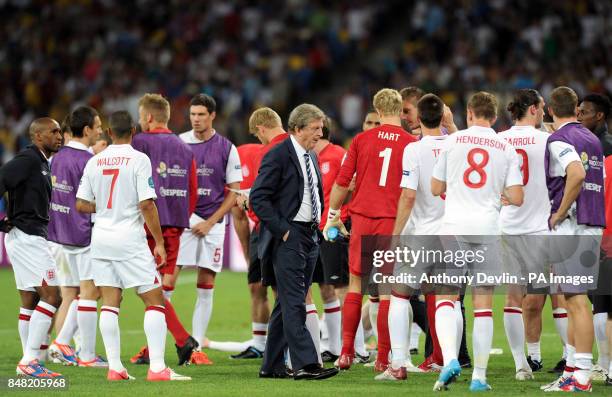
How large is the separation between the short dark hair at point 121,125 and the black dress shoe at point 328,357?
3.47 meters

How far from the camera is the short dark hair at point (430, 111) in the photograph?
32.6 feet

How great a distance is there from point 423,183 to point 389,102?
3.18ft

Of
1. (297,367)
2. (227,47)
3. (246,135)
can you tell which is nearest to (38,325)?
(297,367)

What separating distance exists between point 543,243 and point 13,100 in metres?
22.0

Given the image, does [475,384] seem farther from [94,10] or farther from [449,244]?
[94,10]

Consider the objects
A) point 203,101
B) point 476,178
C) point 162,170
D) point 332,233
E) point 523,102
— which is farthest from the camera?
point 203,101

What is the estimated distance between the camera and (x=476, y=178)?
9102mm

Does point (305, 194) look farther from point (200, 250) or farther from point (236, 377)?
point (200, 250)

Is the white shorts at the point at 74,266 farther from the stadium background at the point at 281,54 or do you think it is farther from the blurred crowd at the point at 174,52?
the blurred crowd at the point at 174,52

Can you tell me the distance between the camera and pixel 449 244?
366 inches

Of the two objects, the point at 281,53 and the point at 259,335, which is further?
the point at 281,53

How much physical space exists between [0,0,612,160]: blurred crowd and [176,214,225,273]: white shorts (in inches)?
422

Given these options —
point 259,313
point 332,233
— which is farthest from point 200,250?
point 332,233

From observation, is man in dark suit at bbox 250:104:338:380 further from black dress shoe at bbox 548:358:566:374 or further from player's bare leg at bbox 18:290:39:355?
black dress shoe at bbox 548:358:566:374
